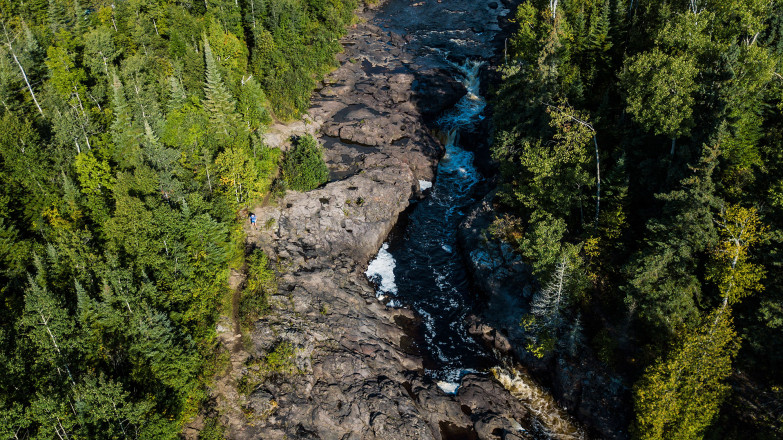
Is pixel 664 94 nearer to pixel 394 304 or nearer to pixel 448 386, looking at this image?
pixel 448 386

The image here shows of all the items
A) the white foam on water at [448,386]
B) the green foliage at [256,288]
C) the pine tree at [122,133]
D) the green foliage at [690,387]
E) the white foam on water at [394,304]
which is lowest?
the white foam on water at [448,386]

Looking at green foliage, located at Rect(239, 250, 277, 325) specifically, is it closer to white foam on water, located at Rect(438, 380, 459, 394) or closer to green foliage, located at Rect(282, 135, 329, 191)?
green foliage, located at Rect(282, 135, 329, 191)

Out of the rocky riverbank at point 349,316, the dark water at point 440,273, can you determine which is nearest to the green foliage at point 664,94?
the dark water at point 440,273

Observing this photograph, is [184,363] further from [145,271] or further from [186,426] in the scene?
[145,271]

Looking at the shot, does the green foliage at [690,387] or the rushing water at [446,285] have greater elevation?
the green foliage at [690,387]

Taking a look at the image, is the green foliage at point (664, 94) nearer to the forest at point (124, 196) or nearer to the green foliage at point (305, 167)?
the green foliage at point (305, 167)

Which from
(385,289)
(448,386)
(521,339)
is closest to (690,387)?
(521,339)

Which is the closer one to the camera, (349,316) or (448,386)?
(448,386)
